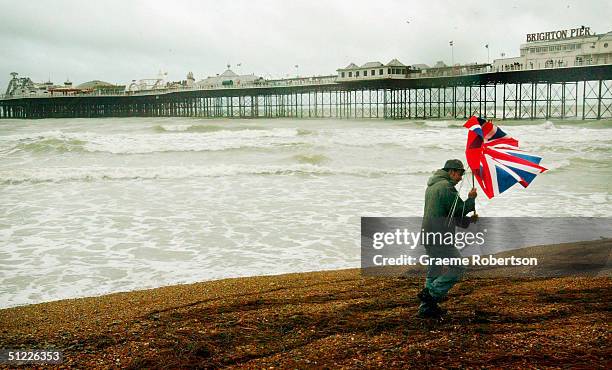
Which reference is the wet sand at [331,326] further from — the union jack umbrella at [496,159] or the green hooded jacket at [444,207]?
the union jack umbrella at [496,159]

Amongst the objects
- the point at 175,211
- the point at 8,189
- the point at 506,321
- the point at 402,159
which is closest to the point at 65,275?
the point at 175,211

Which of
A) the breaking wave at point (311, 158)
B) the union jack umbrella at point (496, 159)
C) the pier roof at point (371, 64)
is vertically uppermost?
the pier roof at point (371, 64)

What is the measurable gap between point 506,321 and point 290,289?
2.23 m

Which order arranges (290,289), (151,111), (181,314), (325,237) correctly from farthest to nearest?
(151,111), (325,237), (290,289), (181,314)

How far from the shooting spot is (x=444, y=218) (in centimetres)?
408

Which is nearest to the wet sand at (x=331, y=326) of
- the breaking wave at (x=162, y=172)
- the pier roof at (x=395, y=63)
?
the breaking wave at (x=162, y=172)

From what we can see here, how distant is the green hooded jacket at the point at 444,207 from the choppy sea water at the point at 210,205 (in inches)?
139

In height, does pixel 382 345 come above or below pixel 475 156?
below

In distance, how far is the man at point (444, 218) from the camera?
4.04 m

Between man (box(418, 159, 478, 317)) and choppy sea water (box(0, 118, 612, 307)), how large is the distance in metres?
3.40

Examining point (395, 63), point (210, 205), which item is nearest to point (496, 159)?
point (210, 205)

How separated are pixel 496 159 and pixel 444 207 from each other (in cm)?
57

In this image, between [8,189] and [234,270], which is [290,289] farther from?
[8,189]

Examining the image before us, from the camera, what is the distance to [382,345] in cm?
403
